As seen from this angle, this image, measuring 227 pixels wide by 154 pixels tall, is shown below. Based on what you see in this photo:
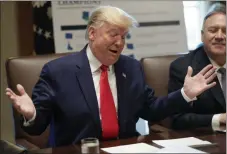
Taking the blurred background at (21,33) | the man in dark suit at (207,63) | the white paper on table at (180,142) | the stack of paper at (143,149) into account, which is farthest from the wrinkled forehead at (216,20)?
the blurred background at (21,33)

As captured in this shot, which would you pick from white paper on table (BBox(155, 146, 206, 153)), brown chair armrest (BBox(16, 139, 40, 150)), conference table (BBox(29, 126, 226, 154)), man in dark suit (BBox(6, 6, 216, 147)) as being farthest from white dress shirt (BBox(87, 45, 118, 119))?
white paper on table (BBox(155, 146, 206, 153))

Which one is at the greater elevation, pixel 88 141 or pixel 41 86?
pixel 41 86

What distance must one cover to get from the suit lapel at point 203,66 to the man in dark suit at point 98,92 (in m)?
0.33

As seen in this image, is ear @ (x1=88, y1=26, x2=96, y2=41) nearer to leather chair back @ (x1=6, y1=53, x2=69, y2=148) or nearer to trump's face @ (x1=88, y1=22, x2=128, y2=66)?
trump's face @ (x1=88, y1=22, x2=128, y2=66)

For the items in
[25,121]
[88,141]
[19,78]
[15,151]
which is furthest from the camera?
[19,78]

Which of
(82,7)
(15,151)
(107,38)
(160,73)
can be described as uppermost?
(82,7)

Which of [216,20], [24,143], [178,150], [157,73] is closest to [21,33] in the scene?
[157,73]

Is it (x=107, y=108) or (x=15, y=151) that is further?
(x=107, y=108)

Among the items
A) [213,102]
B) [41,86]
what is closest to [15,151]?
[41,86]

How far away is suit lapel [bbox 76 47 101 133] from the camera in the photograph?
2.05 meters

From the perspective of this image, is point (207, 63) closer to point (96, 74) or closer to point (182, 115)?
point (182, 115)

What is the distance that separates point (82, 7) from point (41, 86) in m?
1.52

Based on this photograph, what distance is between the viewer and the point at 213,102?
2420 millimetres

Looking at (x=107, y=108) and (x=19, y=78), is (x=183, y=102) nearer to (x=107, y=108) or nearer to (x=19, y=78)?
(x=107, y=108)
